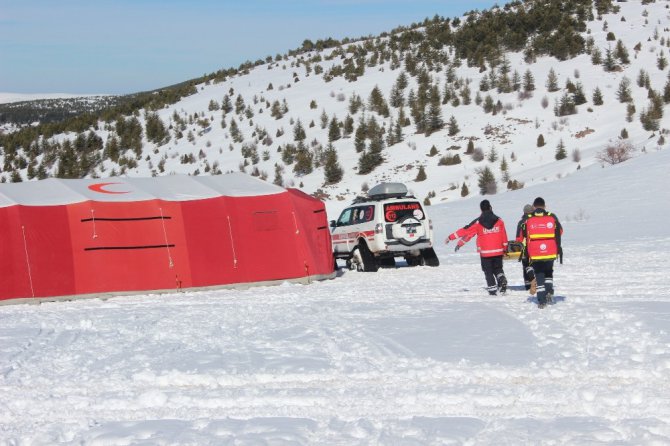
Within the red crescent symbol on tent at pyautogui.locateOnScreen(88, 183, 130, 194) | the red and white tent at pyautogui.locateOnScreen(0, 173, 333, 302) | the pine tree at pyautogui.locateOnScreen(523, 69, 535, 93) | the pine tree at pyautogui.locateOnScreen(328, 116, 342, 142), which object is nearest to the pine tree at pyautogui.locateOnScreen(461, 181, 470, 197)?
the pine tree at pyautogui.locateOnScreen(523, 69, 535, 93)

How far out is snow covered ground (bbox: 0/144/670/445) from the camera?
269 inches

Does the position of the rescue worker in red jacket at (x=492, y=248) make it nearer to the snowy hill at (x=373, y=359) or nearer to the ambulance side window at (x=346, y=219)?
the snowy hill at (x=373, y=359)

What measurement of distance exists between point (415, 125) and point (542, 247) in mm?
27941

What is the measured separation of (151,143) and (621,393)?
41969 millimetres

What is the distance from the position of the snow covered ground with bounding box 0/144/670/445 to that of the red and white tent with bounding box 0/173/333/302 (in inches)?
38.8

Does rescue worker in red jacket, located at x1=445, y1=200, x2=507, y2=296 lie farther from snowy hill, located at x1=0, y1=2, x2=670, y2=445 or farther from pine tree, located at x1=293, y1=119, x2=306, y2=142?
pine tree, located at x1=293, y1=119, x2=306, y2=142

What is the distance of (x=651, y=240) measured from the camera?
2188 centimetres

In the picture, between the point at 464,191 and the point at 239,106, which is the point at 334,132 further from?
the point at 464,191

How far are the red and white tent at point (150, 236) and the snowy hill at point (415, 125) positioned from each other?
15.3 metres

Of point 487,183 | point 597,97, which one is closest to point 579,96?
point 597,97

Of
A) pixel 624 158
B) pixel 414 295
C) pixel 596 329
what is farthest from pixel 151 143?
pixel 596 329

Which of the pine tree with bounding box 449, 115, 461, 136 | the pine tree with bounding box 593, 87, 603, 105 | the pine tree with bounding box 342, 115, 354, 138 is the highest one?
the pine tree with bounding box 342, 115, 354, 138

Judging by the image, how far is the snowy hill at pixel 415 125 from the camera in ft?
117

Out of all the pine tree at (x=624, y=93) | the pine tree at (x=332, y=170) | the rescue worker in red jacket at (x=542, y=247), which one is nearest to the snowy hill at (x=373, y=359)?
the rescue worker in red jacket at (x=542, y=247)
